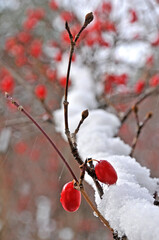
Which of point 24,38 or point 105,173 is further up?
point 24,38

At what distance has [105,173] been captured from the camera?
46cm

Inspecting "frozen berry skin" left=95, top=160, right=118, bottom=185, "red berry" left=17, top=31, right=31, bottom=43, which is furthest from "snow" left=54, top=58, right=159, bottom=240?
"red berry" left=17, top=31, right=31, bottom=43

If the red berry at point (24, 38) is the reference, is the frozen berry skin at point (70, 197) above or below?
below

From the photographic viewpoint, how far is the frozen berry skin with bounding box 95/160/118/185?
0.46 m

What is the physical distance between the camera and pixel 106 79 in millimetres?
2127

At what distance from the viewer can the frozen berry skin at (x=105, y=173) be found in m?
0.46

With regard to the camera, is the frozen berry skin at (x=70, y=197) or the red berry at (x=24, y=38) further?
the red berry at (x=24, y=38)

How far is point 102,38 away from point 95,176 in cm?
193

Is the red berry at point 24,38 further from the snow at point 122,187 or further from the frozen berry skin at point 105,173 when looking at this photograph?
the frozen berry skin at point 105,173

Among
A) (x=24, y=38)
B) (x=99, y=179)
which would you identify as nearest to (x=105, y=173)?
(x=99, y=179)

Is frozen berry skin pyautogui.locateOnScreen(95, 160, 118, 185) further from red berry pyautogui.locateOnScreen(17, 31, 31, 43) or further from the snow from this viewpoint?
red berry pyautogui.locateOnScreen(17, 31, 31, 43)

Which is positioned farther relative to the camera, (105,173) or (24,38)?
(24,38)

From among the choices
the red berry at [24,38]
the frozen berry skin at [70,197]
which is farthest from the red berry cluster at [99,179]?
the red berry at [24,38]

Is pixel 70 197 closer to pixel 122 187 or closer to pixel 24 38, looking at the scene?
pixel 122 187
